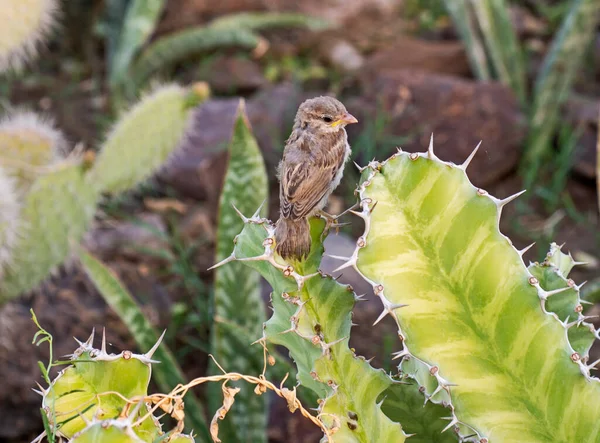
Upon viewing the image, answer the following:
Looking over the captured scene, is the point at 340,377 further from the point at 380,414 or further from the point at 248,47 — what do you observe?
the point at 248,47

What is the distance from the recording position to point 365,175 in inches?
51.3

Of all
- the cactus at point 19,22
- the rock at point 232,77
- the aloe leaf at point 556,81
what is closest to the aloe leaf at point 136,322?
the cactus at point 19,22

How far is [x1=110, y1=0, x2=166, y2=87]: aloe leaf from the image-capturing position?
16.1 feet

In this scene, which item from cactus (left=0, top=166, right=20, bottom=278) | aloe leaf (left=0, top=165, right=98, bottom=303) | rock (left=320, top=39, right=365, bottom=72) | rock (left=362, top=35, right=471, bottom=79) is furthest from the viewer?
rock (left=320, top=39, right=365, bottom=72)

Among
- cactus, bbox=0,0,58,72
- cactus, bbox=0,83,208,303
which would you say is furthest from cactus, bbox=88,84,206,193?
cactus, bbox=0,0,58,72

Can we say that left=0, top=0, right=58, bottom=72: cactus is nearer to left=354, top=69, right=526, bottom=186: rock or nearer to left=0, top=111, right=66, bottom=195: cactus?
left=0, top=111, right=66, bottom=195: cactus

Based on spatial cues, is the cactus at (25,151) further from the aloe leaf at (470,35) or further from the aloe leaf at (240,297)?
the aloe leaf at (470,35)

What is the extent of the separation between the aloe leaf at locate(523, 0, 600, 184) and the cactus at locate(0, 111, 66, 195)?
8.17 feet

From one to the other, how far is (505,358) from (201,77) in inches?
170

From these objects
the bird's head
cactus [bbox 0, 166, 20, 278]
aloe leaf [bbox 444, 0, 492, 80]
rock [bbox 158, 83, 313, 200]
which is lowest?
aloe leaf [bbox 444, 0, 492, 80]

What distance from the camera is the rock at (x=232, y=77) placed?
5.36 meters

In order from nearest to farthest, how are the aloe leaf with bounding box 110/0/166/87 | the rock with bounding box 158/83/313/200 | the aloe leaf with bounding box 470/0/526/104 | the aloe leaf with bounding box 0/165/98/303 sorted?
the aloe leaf with bounding box 0/165/98/303
the rock with bounding box 158/83/313/200
the aloe leaf with bounding box 470/0/526/104
the aloe leaf with bounding box 110/0/166/87

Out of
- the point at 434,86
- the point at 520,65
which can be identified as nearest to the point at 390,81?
the point at 434,86

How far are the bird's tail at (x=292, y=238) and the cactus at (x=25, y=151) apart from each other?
1.93 meters
